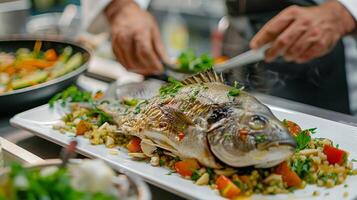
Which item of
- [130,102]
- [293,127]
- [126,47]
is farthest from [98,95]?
[293,127]

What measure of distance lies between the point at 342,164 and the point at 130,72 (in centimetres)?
99

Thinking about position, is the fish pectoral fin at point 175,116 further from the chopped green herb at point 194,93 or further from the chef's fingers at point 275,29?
the chef's fingers at point 275,29

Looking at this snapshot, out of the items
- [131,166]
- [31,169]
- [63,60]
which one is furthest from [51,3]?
[31,169]

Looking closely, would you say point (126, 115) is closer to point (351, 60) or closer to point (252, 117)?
point (252, 117)

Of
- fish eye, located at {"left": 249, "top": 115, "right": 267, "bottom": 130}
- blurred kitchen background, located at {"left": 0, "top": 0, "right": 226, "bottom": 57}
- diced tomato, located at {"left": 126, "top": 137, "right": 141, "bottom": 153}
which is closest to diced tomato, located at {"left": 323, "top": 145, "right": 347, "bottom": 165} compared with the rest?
fish eye, located at {"left": 249, "top": 115, "right": 267, "bottom": 130}

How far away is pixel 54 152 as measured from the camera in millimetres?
1384

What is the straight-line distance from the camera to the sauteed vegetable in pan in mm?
1771

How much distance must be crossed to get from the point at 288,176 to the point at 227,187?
0.14m

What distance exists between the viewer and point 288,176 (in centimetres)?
111

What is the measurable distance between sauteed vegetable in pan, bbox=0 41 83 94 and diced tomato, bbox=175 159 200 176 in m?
0.77

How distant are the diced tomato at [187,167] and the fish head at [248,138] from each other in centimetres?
6

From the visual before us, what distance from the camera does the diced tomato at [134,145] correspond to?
1.29 meters

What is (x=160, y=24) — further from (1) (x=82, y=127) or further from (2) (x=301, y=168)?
(2) (x=301, y=168)

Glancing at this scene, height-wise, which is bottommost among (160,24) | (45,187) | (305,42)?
(160,24)
